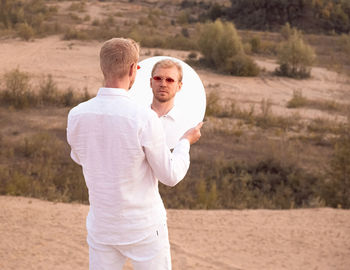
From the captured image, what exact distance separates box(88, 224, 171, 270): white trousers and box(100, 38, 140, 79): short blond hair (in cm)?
86

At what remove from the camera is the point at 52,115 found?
566 inches

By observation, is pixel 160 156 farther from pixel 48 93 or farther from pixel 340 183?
pixel 48 93

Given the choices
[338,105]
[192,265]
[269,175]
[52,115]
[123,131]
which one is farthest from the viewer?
[338,105]

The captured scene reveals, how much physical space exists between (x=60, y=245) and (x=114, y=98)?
179 inches

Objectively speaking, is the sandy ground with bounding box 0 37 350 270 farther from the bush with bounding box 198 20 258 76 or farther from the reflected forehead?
the bush with bounding box 198 20 258 76

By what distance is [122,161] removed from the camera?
256cm

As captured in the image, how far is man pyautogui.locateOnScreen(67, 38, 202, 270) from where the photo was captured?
2486 millimetres

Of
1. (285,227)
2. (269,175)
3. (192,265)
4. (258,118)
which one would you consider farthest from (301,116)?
(192,265)

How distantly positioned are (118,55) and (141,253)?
104cm

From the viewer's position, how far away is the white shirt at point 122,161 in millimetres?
2496

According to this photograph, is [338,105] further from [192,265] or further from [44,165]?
[192,265]

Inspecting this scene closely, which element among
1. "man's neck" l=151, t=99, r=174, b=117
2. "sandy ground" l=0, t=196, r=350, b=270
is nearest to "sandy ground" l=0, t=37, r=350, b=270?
"sandy ground" l=0, t=196, r=350, b=270

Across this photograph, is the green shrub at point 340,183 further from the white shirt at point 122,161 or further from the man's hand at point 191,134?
the white shirt at point 122,161

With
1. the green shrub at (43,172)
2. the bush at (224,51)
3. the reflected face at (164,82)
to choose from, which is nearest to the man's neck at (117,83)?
the reflected face at (164,82)
